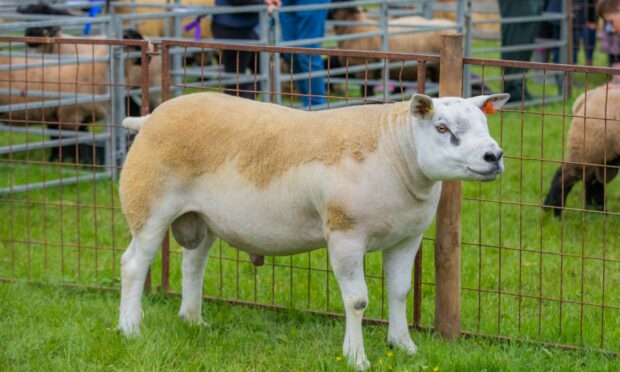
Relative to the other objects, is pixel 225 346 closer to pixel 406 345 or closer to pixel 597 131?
pixel 406 345

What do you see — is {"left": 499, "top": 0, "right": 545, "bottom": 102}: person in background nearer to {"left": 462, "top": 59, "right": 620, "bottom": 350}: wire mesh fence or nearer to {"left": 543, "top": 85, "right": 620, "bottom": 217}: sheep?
{"left": 462, "top": 59, "right": 620, "bottom": 350}: wire mesh fence

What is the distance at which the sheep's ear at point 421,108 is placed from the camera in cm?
434

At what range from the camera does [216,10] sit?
30.3 ft

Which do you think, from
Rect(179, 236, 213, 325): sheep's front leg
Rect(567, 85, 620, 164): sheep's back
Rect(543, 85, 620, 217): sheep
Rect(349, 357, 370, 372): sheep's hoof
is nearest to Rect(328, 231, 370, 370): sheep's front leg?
Rect(349, 357, 370, 372): sheep's hoof

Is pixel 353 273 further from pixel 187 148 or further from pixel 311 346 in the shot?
pixel 187 148

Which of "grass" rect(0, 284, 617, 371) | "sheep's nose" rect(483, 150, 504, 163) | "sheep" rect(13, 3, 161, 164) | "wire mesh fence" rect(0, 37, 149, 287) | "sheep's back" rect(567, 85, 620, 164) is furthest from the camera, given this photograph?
"sheep" rect(13, 3, 161, 164)

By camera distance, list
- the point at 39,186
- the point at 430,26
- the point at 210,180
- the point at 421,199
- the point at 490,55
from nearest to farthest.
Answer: the point at 421,199, the point at 210,180, the point at 39,186, the point at 430,26, the point at 490,55

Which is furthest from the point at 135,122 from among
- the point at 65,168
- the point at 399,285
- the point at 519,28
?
the point at 519,28

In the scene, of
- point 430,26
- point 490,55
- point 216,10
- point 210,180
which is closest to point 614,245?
point 210,180

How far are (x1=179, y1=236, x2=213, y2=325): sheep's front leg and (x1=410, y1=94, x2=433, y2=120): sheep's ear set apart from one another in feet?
4.98

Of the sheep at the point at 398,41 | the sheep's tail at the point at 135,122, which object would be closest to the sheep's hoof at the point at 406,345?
the sheep's tail at the point at 135,122

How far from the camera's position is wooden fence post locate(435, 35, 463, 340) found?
5.02 m

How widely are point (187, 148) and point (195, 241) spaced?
1.67ft

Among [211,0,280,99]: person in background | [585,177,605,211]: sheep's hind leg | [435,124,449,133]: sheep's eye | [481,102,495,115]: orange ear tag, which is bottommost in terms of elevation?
[585,177,605,211]: sheep's hind leg
